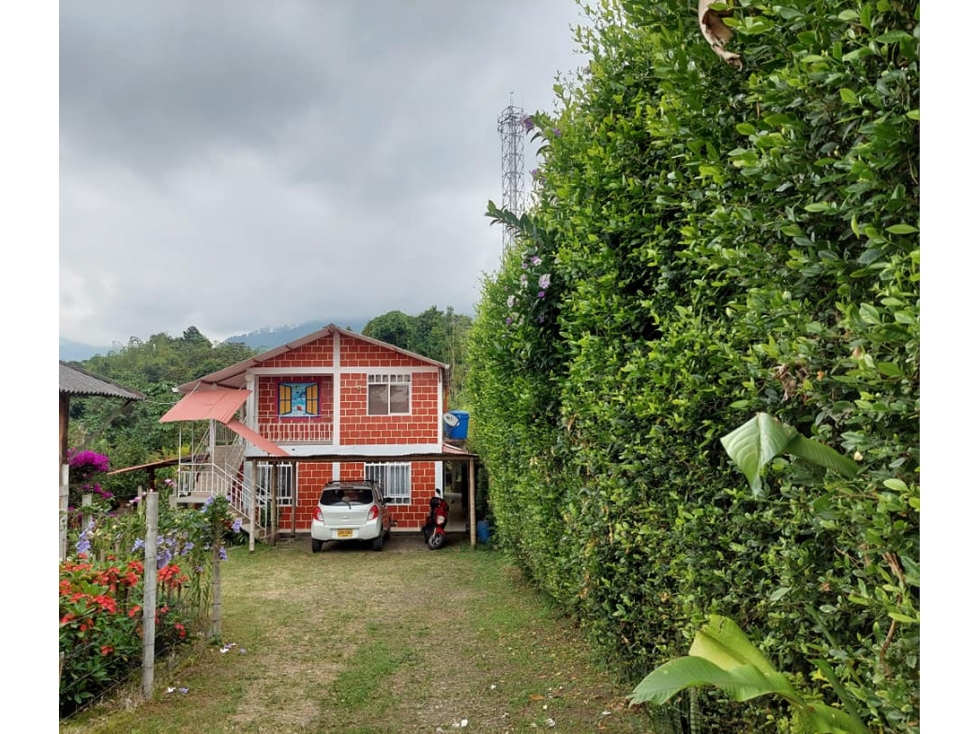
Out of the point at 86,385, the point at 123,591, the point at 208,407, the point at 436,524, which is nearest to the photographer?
the point at 123,591

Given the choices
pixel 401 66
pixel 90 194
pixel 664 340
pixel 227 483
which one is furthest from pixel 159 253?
pixel 664 340

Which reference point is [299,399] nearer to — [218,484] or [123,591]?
[218,484]

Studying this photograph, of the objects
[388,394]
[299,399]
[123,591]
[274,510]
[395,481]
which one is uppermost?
[388,394]

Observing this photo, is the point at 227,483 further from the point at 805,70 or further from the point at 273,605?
the point at 805,70

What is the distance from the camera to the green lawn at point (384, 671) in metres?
3.87

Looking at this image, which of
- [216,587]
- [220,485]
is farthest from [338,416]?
[216,587]

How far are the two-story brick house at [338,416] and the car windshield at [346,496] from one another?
2494 millimetres

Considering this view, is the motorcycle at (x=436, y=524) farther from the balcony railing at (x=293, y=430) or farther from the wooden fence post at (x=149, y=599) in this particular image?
the wooden fence post at (x=149, y=599)

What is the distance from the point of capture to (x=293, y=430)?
45.9 feet

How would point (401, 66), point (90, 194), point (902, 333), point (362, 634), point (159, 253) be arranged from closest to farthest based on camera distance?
point (902, 333) < point (362, 634) < point (401, 66) < point (90, 194) < point (159, 253)

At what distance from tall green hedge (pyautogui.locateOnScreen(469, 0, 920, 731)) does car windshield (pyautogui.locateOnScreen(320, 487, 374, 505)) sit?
702 cm

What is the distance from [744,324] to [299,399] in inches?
522

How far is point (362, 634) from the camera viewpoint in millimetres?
5980
